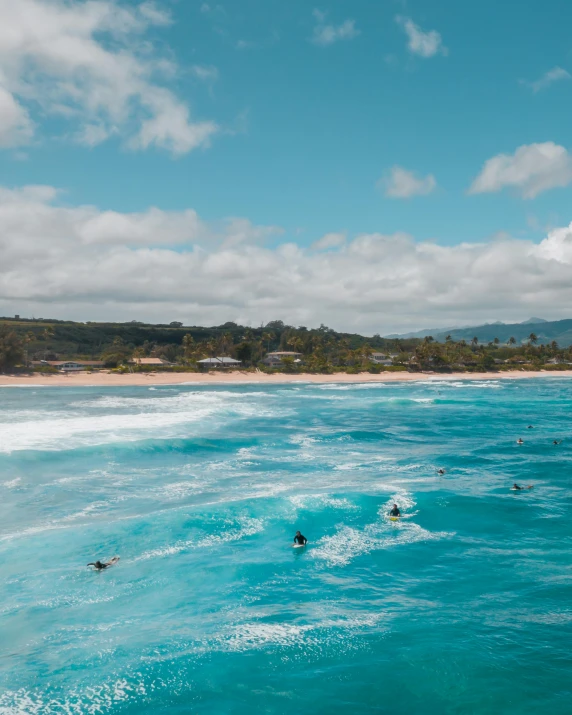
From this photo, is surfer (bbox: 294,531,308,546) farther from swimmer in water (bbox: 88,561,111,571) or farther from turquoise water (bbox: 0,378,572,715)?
swimmer in water (bbox: 88,561,111,571)

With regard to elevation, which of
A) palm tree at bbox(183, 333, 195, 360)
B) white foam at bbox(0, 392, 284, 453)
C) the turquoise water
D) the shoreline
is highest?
palm tree at bbox(183, 333, 195, 360)

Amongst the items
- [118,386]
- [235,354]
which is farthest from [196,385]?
[235,354]

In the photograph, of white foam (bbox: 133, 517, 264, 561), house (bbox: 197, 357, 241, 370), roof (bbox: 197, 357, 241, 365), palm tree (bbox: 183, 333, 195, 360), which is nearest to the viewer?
white foam (bbox: 133, 517, 264, 561)

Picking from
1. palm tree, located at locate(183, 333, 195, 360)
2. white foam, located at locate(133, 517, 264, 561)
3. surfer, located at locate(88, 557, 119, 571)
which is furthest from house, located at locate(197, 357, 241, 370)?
surfer, located at locate(88, 557, 119, 571)

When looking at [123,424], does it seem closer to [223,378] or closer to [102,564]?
[102,564]

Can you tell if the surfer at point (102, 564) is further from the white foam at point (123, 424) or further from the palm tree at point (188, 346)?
the palm tree at point (188, 346)

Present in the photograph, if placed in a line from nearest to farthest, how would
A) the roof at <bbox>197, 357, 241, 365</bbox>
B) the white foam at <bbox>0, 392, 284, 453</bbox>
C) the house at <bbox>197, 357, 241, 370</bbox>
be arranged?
the white foam at <bbox>0, 392, 284, 453</bbox>, the house at <bbox>197, 357, 241, 370</bbox>, the roof at <bbox>197, 357, 241, 365</bbox>

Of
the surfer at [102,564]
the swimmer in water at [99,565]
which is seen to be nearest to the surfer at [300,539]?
the surfer at [102,564]

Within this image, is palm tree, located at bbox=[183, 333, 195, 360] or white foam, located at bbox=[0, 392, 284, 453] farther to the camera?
palm tree, located at bbox=[183, 333, 195, 360]

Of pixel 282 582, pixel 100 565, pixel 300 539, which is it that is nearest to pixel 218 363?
pixel 300 539
